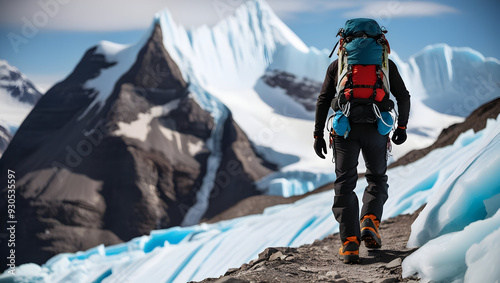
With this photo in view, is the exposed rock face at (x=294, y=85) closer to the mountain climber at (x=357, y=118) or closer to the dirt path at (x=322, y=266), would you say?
the dirt path at (x=322, y=266)

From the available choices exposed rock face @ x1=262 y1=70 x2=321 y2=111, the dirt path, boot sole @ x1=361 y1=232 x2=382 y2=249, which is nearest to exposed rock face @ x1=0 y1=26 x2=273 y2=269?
exposed rock face @ x1=262 y1=70 x2=321 y2=111

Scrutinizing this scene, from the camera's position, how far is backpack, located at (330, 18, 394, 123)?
9.36ft

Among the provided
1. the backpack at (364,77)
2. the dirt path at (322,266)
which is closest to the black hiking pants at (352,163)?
the backpack at (364,77)

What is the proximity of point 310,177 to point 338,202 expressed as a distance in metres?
20.5

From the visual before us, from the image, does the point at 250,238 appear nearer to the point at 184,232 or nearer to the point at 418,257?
the point at 184,232

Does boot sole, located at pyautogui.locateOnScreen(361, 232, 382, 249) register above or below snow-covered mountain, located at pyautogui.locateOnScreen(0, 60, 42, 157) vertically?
above

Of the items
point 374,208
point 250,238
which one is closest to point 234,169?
point 250,238

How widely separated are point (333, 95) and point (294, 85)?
32035 mm

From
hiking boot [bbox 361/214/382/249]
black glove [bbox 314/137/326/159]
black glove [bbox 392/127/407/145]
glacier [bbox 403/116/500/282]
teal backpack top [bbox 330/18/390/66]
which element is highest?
teal backpack top [bbox 330/18/390/66]

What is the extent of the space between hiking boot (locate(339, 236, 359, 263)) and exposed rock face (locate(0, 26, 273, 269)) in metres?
18.6

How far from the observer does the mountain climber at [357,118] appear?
112 inches

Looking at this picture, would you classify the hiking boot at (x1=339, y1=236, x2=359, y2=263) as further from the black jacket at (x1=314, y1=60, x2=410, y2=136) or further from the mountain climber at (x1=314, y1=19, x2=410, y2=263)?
the black jacket at (x1=314, y1=60, x2=410, y2=136)

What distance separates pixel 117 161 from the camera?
79.1ft

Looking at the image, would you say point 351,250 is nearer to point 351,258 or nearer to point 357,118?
point 351,258
